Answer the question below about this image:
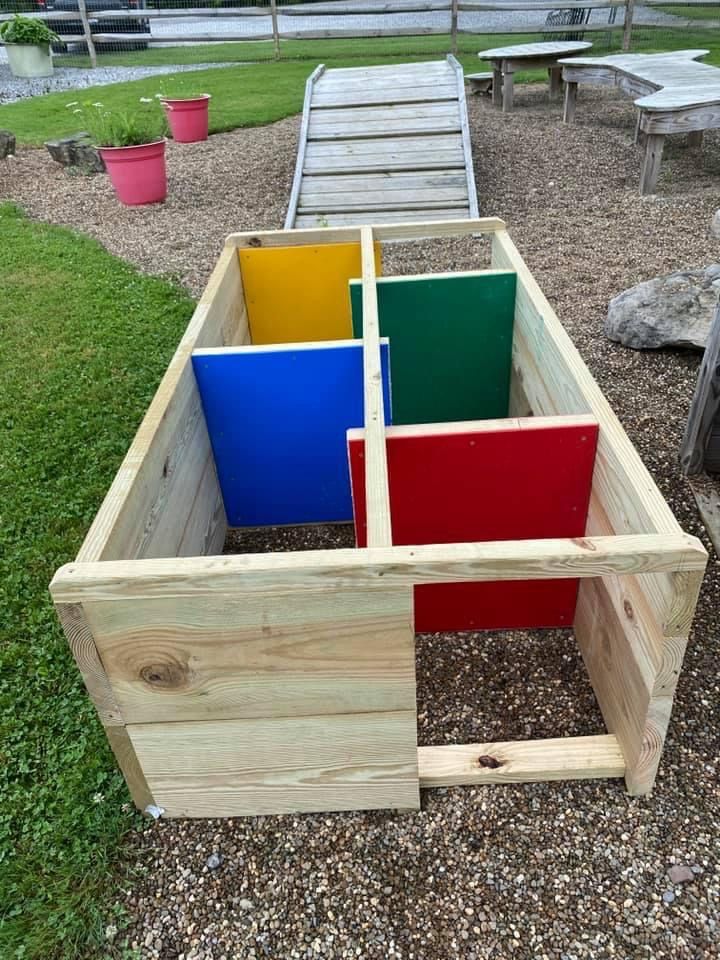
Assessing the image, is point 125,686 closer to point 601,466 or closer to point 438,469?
point 438,469

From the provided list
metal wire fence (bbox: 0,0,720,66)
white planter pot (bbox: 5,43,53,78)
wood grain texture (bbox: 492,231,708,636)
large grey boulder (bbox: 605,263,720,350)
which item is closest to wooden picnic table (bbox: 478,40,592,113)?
metal wire fence (bbox: 0,0,720,66)

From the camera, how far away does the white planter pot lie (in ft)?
46.6

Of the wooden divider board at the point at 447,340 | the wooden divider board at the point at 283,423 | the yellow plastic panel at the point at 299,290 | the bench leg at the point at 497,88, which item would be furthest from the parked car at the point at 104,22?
the wooden divider board at the point at 283,423

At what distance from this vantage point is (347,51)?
15641 mm

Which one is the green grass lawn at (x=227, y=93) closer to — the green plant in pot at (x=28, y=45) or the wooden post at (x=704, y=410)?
the green plant in pot at (x=28, y=45)

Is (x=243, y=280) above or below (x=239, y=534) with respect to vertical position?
above

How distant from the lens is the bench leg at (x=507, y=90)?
9.55 meters

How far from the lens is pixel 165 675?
1659mm

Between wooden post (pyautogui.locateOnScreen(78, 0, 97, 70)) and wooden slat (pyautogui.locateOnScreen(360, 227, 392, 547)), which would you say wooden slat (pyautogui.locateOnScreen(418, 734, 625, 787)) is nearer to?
wooden slat (pyautogui.locateOnScreen(360, 227, 392, 547))

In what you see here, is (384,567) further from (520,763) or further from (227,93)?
(227,93)

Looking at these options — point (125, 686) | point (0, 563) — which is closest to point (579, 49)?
point (0, 563)

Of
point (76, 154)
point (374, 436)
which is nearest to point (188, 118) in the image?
point (76, 154)

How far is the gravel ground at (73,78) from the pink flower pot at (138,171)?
24.7ft

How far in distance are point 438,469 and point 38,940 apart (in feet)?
4.95
